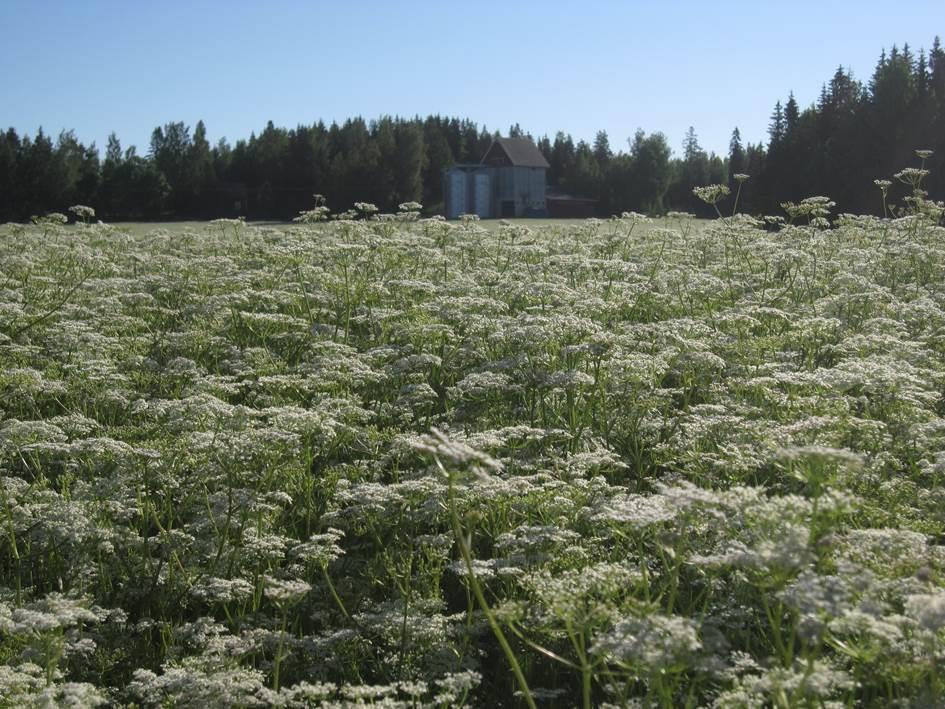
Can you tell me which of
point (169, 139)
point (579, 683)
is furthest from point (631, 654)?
point (169, 139)

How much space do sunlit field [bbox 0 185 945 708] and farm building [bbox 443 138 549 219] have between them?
236ft

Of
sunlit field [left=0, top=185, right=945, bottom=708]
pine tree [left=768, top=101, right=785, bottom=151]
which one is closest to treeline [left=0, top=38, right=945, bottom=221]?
pine tree [left=768, top=101, right=785, bottom=151]

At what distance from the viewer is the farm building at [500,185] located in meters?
81.2

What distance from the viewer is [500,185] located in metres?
85.8

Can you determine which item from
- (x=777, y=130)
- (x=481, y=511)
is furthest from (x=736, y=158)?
(x=481, y=511)

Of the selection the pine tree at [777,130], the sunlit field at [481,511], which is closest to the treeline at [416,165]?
the pine tree at [777,130]

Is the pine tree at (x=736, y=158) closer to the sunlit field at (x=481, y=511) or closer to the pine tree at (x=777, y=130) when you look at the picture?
the pine tree at (x=777, y=130)

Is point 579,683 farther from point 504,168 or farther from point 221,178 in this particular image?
point 221,178

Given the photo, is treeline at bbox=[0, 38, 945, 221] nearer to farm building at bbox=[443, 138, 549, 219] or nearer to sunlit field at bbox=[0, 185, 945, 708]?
farm building at bbox=[443, 138, 549, 219]

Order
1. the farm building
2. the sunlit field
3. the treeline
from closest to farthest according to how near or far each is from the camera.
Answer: the sunlit field → the treeline → the farm building

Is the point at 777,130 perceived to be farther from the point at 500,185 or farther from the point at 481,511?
the point at 481,511

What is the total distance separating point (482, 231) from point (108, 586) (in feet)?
31.5

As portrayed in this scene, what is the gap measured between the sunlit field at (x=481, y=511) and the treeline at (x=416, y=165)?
4361 cm

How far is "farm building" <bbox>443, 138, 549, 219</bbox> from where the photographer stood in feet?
266
